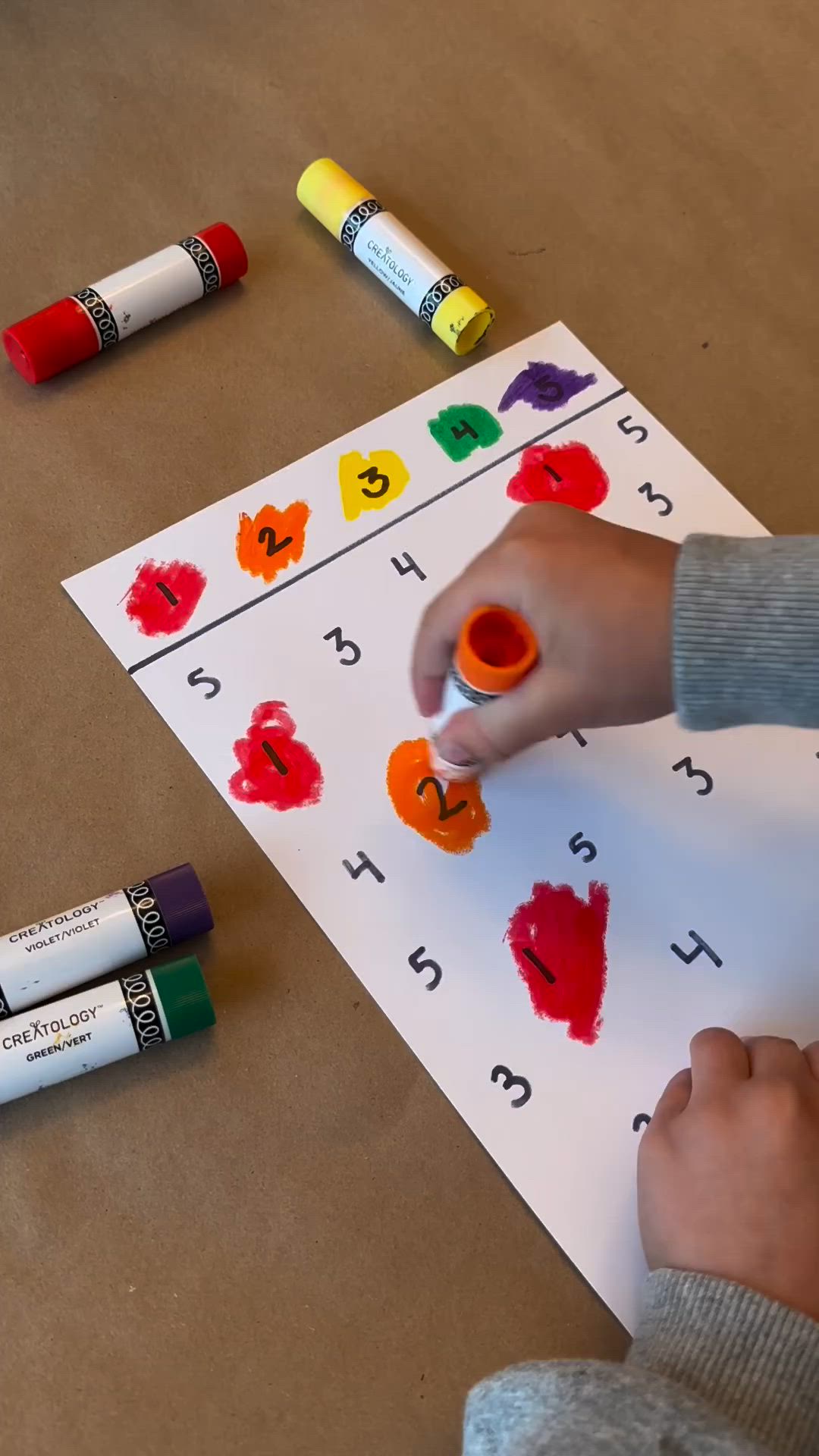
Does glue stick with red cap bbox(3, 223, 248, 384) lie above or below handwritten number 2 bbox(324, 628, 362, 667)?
above

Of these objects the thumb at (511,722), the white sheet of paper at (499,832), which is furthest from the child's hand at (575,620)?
the white sheet of paper at (499,832)

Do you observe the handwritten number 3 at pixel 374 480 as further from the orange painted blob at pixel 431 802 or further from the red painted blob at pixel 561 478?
Answer: the orange painted blob at pixel 431 802

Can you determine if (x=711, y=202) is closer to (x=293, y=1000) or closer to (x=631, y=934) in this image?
(x=631, y=934)

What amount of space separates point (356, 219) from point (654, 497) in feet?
1.02

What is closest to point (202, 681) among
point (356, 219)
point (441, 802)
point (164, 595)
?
point (164, 595)

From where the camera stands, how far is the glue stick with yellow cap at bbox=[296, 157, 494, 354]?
86cm

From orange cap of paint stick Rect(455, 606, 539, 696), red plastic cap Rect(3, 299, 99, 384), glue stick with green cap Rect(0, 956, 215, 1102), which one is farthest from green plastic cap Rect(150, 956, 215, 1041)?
red plastic cap Rect(3, 299, 99, 384)

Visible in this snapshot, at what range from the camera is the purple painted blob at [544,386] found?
86 centimetres

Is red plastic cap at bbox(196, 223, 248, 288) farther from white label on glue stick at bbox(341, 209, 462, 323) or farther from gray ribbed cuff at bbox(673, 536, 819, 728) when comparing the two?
gray ribbed cuff at bbox(673, 536, 819, 728)

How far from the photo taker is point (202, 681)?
29.4 inches

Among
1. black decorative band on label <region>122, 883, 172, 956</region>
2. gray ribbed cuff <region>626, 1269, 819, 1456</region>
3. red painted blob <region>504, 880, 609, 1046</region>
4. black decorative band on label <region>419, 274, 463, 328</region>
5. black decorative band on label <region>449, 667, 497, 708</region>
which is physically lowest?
gray ribbed cuff <region>626, 1269, 819, 1456</region>

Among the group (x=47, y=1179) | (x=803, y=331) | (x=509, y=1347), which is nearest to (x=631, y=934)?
(x=509, y=1347)

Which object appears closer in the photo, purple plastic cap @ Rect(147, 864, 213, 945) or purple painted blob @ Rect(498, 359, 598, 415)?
purple plastic cap @ Rect(147, 864, 213, 945)

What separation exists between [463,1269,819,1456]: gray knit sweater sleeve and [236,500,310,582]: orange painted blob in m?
0.48
